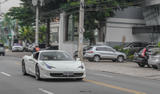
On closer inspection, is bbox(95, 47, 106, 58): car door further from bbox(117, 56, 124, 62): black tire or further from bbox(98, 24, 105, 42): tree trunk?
bbox(98, 24, 105, 42): tree trunk

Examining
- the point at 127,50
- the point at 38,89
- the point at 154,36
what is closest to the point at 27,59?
the point at 38,89

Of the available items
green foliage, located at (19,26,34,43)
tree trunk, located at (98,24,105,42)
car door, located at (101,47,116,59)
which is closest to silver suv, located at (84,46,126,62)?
car door, located at (101,47,116,59)

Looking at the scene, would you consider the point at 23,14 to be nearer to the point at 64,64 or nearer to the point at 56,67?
the point at 64,64

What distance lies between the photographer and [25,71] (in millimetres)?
19016

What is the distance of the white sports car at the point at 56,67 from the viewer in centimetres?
1555

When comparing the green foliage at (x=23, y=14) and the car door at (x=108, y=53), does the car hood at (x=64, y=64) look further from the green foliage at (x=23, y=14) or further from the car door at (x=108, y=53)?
the green foliage at (x=23, y=14)

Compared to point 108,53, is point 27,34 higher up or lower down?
higher up

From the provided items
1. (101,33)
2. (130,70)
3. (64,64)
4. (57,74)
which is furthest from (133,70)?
(101,33)

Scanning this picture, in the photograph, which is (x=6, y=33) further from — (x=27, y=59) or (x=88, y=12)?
(x=27, y=59)

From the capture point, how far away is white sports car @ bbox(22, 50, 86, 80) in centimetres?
1555

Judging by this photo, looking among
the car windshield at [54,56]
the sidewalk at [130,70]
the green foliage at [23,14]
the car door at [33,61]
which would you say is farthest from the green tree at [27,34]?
the car windshield at [54,56]

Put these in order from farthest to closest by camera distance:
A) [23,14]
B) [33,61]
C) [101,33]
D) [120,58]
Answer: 1. [23,14]
2. [101,33]
3. [120,58]
4. [33,61]

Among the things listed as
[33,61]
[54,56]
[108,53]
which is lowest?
[108,53]

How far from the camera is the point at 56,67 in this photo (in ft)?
51.0
